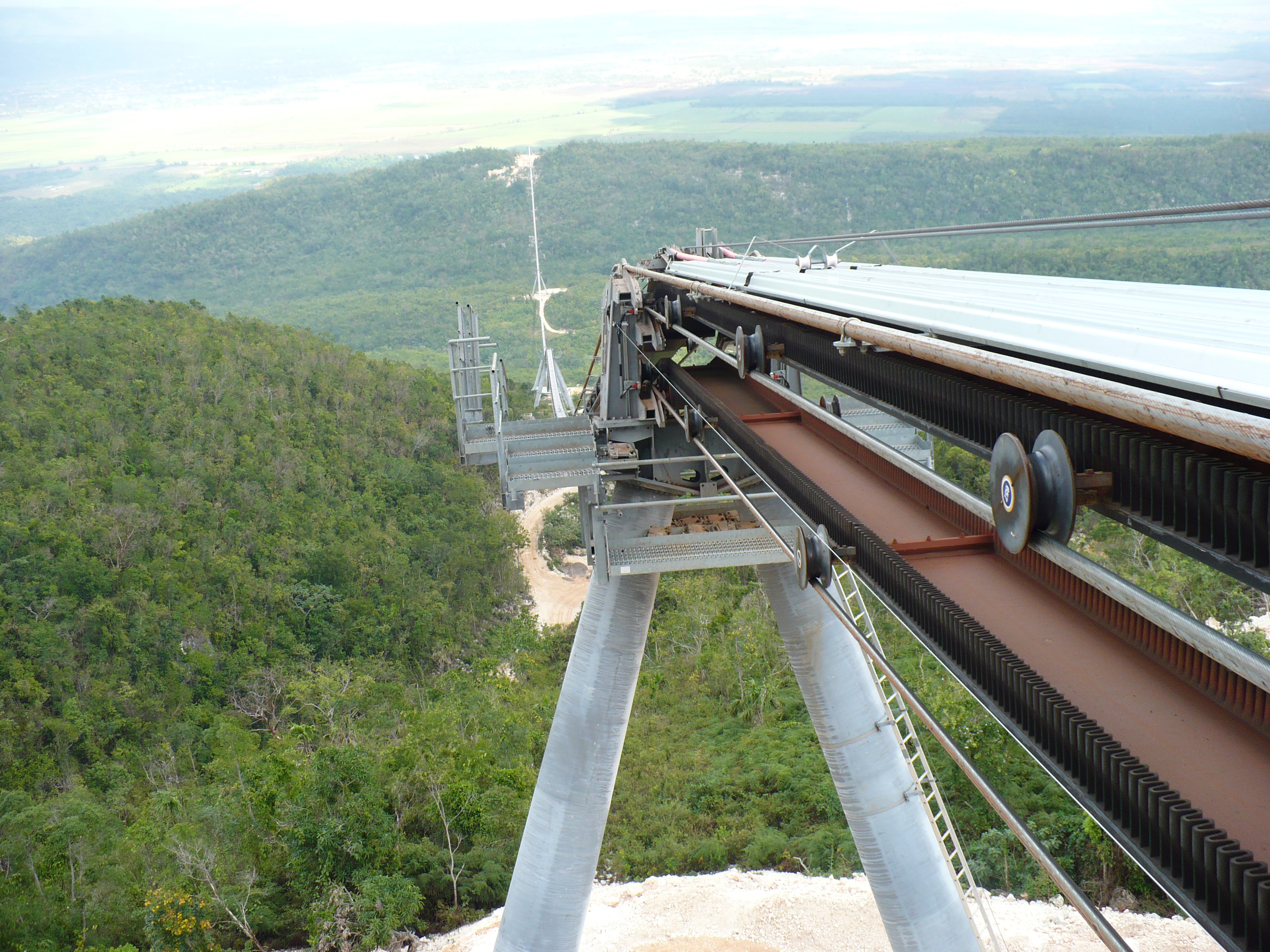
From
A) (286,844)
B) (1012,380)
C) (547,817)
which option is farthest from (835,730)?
(286,844)

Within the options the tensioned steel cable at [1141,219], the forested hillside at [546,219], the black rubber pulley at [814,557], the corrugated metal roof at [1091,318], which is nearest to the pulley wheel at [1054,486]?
the corrugated metal roof at [1091,318]

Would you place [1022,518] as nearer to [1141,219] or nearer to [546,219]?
[1141,219]

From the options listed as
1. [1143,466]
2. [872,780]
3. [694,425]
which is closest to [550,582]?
[872,780]

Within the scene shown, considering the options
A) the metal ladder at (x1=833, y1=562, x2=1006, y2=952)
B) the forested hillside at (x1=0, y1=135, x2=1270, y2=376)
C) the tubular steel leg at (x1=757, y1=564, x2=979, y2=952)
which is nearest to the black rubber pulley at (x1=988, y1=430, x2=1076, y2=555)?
the metal ladder at (x1=833, y1=562, x2=1006, y2=952)

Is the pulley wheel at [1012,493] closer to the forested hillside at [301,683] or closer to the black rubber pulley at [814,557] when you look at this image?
the black rubber pulley at [814,557]

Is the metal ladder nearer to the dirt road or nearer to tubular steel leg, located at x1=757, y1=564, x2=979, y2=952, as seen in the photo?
tubular steel leg, located at x1=757, y1=564, x2=979, y2=952

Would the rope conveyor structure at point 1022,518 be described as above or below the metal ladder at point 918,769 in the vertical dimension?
above
